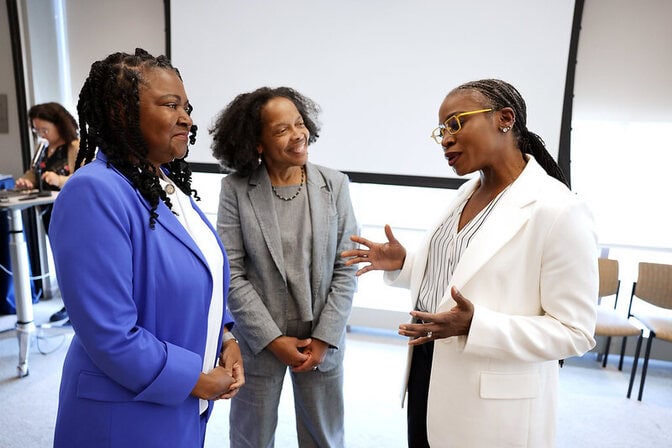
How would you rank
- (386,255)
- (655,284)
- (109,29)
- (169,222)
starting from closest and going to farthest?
(169,222)
(386,255)
(655,284)
(109,29)

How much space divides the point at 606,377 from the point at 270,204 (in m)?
2.95

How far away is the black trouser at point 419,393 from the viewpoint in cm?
142

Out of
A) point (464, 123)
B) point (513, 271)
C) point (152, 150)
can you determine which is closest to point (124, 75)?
point (152, 150)

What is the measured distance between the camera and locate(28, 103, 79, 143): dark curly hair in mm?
3447

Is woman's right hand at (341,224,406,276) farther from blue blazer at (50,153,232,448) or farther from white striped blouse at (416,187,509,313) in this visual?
blue blazer at (50,153,232,448)

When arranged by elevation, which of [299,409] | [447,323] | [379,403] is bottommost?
[379,403]

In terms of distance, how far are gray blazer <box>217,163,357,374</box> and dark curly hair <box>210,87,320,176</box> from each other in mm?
52

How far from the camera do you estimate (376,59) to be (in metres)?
3.30

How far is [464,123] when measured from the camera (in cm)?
123

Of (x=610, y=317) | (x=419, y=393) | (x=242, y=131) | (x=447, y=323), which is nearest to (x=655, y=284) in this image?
(x=610, y=317)

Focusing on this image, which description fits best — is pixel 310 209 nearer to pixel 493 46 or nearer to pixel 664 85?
pixel 493 46

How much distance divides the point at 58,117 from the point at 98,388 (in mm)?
3136

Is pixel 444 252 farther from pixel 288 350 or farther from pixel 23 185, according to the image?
pixel 23 185

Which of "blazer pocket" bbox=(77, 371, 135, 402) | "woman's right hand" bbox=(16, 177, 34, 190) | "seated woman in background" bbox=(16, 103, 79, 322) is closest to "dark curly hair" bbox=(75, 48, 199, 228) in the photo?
"blazer pocket" bbox=(77, 371, 135, 402)
